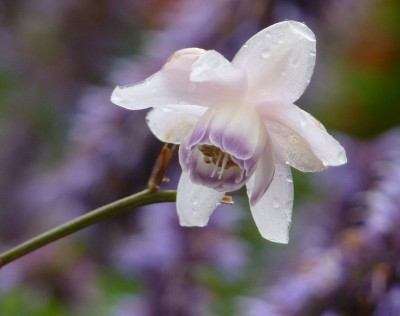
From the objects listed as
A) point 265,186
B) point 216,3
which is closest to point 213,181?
point 265,186

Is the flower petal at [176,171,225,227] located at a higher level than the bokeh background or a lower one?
higher

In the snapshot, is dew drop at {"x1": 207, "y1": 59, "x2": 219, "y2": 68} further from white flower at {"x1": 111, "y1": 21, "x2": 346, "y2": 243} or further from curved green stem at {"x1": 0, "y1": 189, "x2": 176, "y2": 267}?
curved green stem at {"x1": 0, "y1": 189, "x2": 176, "y2": 267}

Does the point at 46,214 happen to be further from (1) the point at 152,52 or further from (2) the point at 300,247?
(2) the point at 300,247

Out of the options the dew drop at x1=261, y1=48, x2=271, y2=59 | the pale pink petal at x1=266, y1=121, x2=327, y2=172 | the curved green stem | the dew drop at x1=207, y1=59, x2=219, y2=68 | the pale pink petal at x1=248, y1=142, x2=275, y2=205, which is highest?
the dew drop at x1=207, y1=59, x2=219, y2=68

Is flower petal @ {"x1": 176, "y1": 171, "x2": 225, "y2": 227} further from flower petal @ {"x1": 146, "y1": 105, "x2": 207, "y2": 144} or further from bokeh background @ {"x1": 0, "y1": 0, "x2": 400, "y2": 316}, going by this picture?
bokeh background @ {"x1": 0, "y1": 0, "x2": 400, "y2": 316}

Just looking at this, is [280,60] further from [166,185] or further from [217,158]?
[166,185]

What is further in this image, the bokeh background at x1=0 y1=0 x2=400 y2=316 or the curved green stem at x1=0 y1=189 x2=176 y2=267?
the bokeh background at x1=0 y1=0 x2=400 y2=316

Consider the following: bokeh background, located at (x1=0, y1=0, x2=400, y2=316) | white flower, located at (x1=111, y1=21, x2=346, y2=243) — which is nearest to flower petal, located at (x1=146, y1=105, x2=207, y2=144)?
white flower, located at (x1=111, y1=21, x2=346, y2=243)
